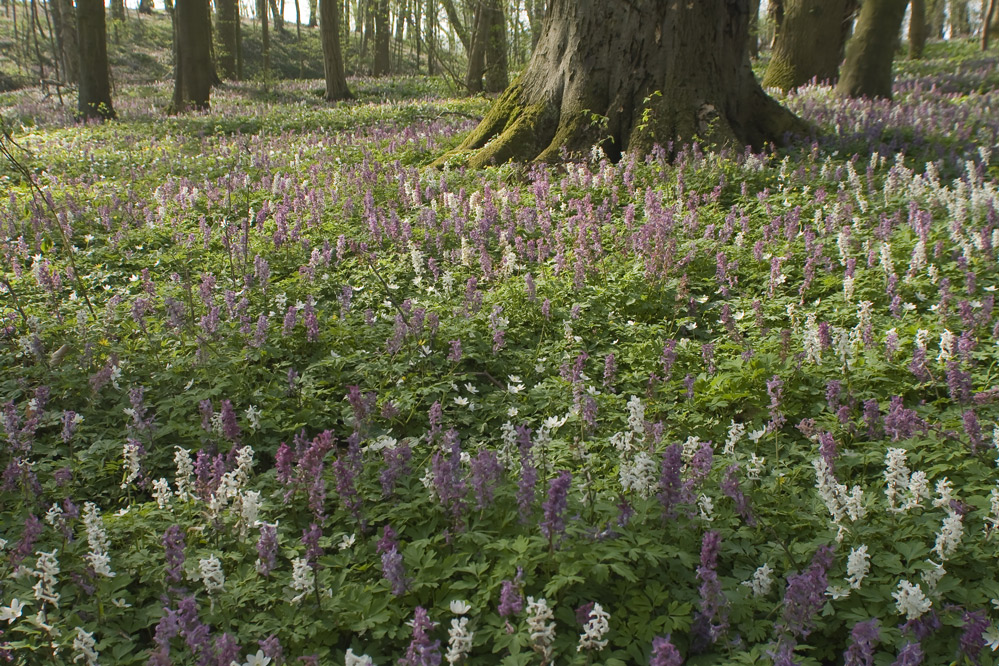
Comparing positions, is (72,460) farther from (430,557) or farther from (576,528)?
(576,528)

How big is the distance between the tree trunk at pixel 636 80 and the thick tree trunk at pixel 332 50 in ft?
52.9

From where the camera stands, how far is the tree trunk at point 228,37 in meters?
32.5

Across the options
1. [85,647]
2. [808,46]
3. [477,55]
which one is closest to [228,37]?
[477,55]

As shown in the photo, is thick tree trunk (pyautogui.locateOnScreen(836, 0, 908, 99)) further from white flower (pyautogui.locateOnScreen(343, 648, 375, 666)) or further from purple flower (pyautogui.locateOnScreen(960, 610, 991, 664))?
white flower (pyautogui.locateOnScreen(343, 648, 375, 666))

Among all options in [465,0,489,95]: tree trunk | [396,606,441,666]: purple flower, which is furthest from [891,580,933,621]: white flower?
[465,0,489,95]: tree trunk

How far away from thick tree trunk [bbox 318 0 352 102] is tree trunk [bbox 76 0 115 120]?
21.9 feet

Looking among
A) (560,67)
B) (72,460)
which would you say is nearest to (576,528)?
(72,460)

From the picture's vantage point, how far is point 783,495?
350 centimetres

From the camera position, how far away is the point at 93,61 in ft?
65.2

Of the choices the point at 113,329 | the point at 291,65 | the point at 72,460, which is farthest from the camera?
the point at 291,65

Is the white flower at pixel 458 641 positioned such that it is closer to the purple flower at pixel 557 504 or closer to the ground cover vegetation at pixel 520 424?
the ground cover vegetation at pixel 520 424

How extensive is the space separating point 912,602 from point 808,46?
18.1m

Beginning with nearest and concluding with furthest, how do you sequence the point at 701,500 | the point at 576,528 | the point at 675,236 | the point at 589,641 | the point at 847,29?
the point at 589,641 → the point at 576,528 → the point at 701,500 → the point at 675,236 → the point at 847,29

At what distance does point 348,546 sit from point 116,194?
8.53 m
